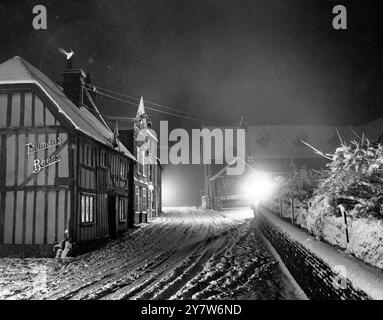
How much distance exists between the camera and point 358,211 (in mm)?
4672

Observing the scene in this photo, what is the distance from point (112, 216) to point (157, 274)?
8.33 meters

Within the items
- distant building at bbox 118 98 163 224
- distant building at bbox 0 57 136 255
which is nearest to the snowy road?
distant building at bbox 0 57 136 255

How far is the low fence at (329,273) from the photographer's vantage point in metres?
3.43

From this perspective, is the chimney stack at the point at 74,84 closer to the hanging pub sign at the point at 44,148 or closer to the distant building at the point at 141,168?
the distant building at the point at 141,168

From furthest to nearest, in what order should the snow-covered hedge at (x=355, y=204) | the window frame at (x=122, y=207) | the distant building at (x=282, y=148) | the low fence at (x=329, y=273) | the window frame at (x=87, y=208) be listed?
the distant building at (x=282, y=148)
the window frame at (x=122, y=207)
the window frame at (x=87, y=208)
the snow-covered hedge at (x=355, y=204)
the low fence at (x=329, y=273)

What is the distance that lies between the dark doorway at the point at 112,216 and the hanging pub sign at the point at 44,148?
4.29 m

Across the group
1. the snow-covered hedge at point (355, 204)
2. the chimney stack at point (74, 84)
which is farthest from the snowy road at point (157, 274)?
the chimney stack at point (74, 84)

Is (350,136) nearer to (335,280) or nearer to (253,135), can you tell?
(253,135)

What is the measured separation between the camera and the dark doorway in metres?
15.1

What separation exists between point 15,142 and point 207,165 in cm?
3046

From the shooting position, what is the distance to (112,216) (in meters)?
15.4

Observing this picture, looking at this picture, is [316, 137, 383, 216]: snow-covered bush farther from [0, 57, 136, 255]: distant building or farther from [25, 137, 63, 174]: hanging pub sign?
[25, 137, 63, 174]: hanging pub sign

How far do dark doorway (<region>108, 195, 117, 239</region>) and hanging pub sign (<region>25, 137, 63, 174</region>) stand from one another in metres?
4.29
